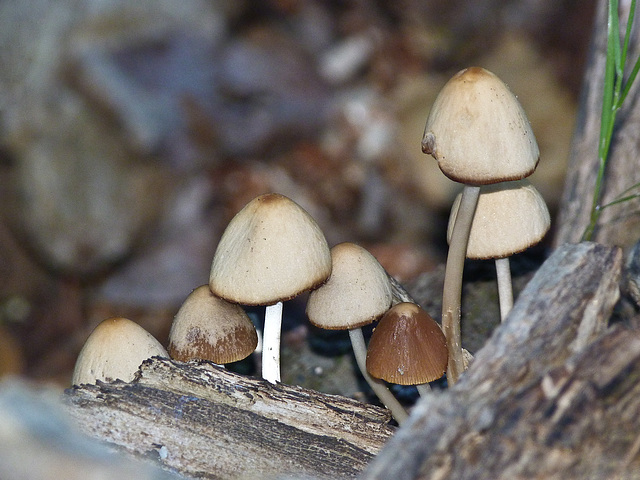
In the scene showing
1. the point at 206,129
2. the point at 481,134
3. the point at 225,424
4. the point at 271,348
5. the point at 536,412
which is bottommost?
the point at 536,412

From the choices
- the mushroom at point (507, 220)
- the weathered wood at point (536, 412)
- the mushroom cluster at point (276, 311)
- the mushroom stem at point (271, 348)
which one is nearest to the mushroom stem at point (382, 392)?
the mushroom cluster at point (276, 311)

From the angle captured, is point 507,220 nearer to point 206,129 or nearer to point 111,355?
point 111,355

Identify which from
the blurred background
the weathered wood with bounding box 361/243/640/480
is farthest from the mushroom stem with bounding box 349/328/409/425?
the blurred background

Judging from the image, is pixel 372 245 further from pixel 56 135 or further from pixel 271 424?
pixel 271 424

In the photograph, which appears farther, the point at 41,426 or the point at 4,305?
the point at 4,305

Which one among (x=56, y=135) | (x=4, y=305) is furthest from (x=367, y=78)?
(x=4, y=305)

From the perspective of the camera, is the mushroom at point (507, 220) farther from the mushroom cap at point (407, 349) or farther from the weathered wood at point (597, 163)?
the weathered wood at point (597, 163)

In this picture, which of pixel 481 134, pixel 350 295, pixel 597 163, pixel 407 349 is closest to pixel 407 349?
pixel 407 349
